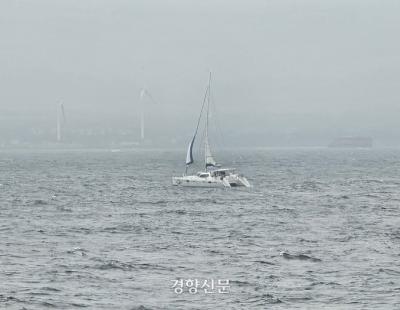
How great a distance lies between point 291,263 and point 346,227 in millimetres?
21876

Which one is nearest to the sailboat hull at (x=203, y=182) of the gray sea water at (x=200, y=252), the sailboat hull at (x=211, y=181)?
the sailboat hull at (x=211, y=181)

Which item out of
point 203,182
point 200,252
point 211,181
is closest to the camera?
point 200,252

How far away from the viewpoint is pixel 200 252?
187ft

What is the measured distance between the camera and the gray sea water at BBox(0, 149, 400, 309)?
42312 millimetres

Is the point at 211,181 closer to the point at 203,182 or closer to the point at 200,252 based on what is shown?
the point at 203,182

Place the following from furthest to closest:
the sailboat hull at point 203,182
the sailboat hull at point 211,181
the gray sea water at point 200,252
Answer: the sailboat hull at point 211,181 → the sailboat hull at point 203,182 → the gray sea water at point 200,252

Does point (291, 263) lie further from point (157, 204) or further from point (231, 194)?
point (231, 194)

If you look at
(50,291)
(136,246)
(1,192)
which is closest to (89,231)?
(136,246)

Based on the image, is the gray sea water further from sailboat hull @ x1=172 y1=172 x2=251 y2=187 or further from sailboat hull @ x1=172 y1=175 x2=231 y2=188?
sailboat hull @ x1=172 y1=172 x2=251 y2=187

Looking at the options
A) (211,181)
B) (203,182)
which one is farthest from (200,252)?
(203,182)

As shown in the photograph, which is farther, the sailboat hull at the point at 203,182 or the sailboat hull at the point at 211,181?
the sailboat hull at the point at 211,181

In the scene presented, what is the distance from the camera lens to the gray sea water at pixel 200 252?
42.3 meters

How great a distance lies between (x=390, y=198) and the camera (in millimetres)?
111312

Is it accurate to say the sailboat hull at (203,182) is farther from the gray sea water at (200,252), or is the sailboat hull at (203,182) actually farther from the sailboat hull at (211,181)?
the gray sea water at (200,252)
